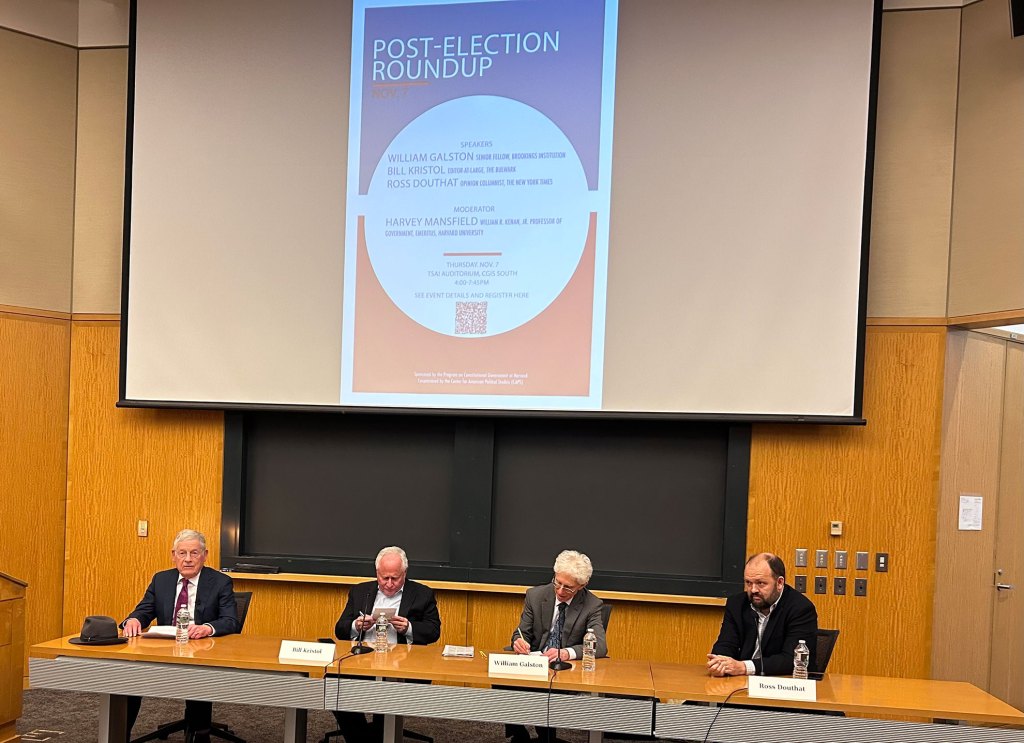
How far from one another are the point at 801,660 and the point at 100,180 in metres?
5.31

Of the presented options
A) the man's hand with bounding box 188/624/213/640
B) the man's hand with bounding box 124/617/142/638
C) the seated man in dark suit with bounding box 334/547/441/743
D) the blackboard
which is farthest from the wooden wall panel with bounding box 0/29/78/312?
the seated man in dark suit with bounding box 334/547/441/743

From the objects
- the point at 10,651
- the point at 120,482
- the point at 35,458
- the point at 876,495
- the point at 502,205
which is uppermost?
the point at 502,205

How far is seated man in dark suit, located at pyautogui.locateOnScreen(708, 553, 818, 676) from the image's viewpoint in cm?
440

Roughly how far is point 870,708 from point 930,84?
12.1 ft

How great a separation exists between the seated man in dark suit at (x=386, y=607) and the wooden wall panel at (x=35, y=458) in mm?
2563

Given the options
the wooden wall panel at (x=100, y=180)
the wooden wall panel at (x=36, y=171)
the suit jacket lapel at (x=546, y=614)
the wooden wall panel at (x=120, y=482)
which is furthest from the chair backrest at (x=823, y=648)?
the wooden wall panel at (x=36, y=171)

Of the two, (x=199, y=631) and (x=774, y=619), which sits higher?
(x=774, y=619)

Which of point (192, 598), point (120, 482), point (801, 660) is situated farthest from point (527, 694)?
point (120, 482)

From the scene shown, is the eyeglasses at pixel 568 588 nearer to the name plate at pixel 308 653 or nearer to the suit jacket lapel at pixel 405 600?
the suit jacket lapel at pixel 405 600

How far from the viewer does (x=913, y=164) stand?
5.80 meters

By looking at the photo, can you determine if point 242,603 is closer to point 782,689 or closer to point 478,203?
point 478,203

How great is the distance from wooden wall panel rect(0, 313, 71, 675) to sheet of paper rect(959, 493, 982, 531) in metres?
5.64

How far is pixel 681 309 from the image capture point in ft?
19.3

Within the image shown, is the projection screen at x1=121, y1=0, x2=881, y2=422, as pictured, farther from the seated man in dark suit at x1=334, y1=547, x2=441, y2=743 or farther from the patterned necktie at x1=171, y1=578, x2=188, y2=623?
the patterned necktie at x1=171, y1=578, x2=188, y2=623
